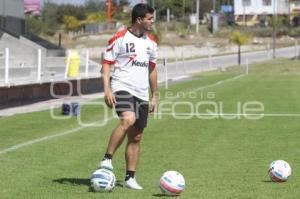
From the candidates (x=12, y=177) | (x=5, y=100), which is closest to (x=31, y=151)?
(x=12, y=177)

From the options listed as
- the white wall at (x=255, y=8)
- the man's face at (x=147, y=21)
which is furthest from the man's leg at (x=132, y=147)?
the white wall at (x=255, y=8)

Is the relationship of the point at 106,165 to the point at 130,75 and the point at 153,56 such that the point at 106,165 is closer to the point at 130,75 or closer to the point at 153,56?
the point at 130,75

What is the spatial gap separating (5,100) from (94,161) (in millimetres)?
14358

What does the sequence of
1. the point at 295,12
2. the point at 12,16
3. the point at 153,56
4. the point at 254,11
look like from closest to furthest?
the point at 153,56 → the point at 12,16 → the point at 254,11 → the point at 295,12

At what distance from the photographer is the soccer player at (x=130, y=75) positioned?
9.43 m

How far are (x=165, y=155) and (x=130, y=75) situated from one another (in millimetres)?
3912

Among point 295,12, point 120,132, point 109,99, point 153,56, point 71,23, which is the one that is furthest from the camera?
point 295,12

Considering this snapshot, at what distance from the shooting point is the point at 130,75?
9.54m

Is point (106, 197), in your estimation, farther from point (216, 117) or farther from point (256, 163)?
point (216, 117)

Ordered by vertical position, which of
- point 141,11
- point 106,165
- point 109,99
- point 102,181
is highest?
point 141,11

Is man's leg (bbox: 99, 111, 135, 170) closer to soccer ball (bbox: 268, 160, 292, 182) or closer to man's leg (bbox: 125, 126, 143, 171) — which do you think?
man's leg (bbox: 125, 126, 143, 171)

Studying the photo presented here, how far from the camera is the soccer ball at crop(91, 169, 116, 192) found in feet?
29.9

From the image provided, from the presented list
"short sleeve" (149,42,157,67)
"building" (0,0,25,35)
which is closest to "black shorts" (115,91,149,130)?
"short sleeve" (149,42,157,67)

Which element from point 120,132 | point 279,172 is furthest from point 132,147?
point 279,172
